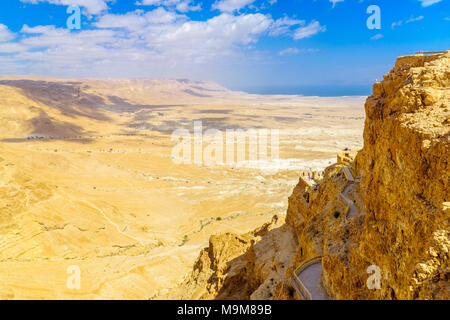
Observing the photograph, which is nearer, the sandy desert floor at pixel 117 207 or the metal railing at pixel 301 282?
the metal railing at pixel 301 282

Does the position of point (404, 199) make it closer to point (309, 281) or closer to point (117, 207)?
point (309, 281)

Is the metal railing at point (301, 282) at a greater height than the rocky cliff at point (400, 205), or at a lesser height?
lesser

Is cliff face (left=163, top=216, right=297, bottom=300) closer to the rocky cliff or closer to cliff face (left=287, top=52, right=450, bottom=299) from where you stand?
the rocky cliff

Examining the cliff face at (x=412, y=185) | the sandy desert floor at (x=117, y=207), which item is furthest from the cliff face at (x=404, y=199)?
the sandy desert floor at (x=117, y=207)

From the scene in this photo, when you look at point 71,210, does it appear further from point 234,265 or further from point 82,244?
point 234,265

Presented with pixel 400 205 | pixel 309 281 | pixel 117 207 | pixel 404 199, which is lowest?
pixel 117 207

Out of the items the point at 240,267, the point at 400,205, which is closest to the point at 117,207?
the point at 240,267

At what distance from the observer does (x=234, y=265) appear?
1423 centimetres

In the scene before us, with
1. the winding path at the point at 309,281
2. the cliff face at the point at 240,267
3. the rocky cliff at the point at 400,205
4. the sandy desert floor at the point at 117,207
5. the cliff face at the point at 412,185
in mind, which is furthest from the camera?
the sandy desert floor at the point at 117,207

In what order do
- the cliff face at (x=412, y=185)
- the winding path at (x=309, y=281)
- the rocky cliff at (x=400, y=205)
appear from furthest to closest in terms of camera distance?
the winding path at (x=309, y=281)
the rocky cliff at (x=400, y=205)
the cliff face at (x=412, y=185)

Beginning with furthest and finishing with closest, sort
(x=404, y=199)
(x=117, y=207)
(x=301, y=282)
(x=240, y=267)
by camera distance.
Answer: (x=117, y=207)
(x=240, y=267)
(x=301, y=282)
(x=404, y=199)

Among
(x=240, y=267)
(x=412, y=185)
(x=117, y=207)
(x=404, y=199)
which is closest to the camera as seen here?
(x=412, y=185)

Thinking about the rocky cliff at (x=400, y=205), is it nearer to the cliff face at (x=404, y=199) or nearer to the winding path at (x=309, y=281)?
the cliff face at (x=404, y=199)
